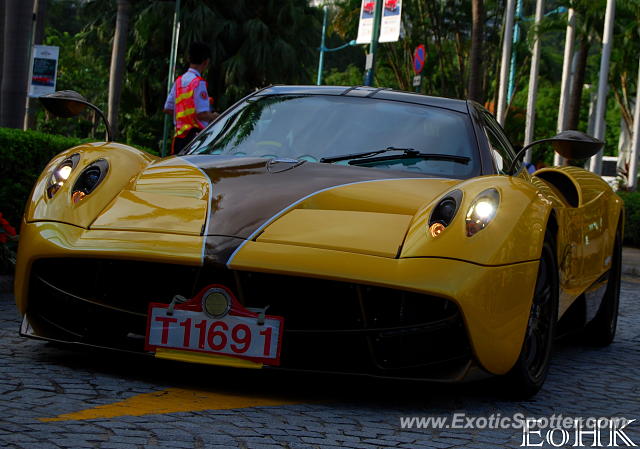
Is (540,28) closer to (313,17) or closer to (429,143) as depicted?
(313,17)

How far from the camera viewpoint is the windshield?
5.35m

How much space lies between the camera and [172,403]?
3.99 m

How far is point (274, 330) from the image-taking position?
413 cm

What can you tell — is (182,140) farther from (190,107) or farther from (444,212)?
(444,212)

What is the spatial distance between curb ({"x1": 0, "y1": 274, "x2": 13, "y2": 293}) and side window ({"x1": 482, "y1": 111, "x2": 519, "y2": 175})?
10.3ft

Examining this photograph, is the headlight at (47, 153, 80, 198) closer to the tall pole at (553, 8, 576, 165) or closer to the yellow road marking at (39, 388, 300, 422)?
the yellow road marking at (39, 388, 300, 422)

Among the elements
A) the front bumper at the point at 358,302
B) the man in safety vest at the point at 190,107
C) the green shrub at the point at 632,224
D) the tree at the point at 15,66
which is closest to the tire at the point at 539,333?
the front bumper at the point at 358,302

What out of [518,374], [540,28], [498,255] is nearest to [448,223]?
A: [498,255]

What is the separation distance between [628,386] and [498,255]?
59.4 inches

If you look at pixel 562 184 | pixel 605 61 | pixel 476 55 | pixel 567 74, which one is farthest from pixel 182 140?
pixel 567 74

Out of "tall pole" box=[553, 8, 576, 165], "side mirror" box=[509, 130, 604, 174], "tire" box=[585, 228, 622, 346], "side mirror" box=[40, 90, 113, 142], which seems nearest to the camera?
"side mirror" box=[509, 130, 604, 174]

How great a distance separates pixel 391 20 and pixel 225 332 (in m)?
17.5

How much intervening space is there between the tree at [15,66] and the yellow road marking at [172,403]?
382 inches

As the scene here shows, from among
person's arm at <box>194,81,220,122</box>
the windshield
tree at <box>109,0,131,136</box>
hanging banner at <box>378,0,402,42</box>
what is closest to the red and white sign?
the windshield
